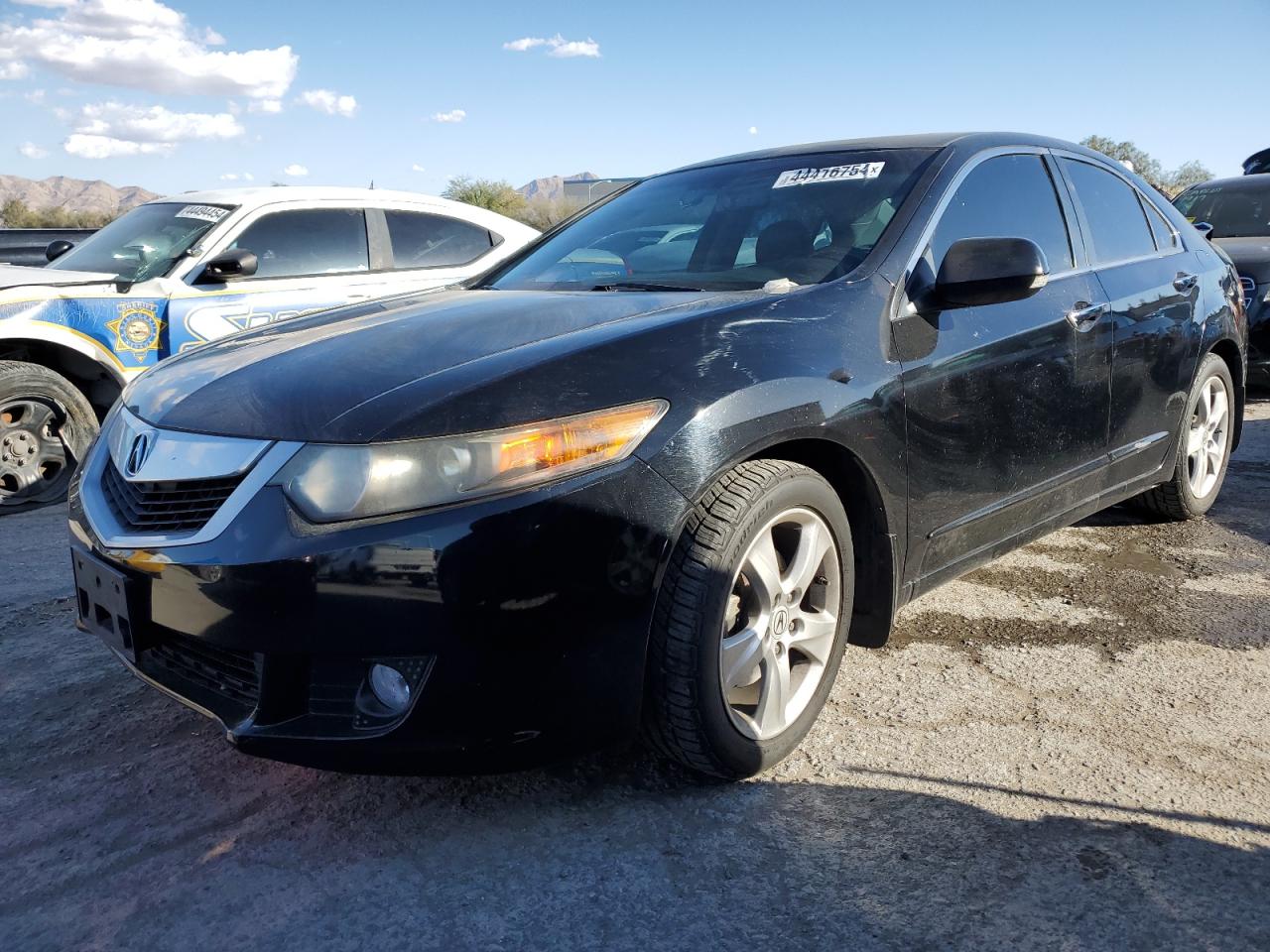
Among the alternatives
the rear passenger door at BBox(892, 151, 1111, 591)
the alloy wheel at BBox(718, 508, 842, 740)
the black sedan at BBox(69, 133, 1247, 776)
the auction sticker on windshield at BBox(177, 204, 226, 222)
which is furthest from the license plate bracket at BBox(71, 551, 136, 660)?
the auction sticker on windshield at BBox(177, 204, 226, 222)

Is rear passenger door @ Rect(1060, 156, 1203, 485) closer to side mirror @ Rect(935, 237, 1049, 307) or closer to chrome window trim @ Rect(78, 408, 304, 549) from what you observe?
side mirror @ Rect(935, 237, 1049, 307)

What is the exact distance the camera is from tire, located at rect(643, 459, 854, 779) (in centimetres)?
230

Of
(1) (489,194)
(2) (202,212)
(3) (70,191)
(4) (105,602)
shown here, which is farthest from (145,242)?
(3) (70,191)

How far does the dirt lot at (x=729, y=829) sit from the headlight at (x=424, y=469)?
0.76 m

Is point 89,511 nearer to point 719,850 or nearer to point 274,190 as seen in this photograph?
point 719,850

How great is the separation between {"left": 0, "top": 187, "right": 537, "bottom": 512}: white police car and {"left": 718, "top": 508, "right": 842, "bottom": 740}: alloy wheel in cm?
411

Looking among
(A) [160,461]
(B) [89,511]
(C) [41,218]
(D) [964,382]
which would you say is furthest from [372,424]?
(C) [41,218]

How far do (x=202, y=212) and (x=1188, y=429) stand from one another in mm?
5137

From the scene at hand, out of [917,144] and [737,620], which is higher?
[917,144]

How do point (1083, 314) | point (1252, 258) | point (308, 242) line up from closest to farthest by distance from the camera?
1. point (1083, 314)
2. point (308, 242)
3. point (1252, 258)

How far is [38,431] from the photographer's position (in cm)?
545

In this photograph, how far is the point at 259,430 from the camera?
227 centimetres

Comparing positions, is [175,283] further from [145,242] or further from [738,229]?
[738,229]

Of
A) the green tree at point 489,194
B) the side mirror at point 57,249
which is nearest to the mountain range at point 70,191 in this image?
the green tree at point 489,194
